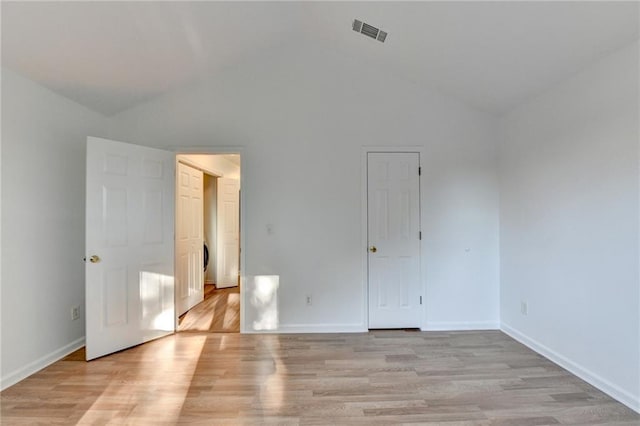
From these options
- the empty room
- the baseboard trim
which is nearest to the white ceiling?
the empty room

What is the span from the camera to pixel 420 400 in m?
2.11

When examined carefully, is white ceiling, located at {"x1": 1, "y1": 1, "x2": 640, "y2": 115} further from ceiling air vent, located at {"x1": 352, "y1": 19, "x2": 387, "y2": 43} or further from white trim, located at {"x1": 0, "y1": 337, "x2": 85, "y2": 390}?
white trim, located at {"x1": 0, "y1": 337, "x2": 85, "y2": 390}

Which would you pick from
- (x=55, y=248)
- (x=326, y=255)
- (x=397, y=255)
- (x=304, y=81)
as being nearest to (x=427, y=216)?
(x=397, y=255)

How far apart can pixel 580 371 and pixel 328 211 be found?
268 centimetres

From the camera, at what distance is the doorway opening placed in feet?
12.3

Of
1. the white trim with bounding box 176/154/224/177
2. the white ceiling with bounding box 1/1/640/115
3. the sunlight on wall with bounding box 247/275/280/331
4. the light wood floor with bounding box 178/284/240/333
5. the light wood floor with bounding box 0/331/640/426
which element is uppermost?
the white ceiling with bounding box 1/1/640/115

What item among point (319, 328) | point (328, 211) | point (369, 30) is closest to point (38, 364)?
point (319, 328)

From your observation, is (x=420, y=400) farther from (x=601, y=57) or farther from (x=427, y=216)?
(x=601, y=57)

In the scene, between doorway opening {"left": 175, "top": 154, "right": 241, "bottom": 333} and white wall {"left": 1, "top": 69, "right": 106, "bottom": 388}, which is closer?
white wall {"left": 1, "top": 69, "right": 106, "bottom": 388}

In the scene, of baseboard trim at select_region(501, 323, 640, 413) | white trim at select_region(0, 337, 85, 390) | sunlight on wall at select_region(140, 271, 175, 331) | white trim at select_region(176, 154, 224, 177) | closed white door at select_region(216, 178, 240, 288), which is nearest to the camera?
baseboard trim at select_region(501, 323, 640, 413)

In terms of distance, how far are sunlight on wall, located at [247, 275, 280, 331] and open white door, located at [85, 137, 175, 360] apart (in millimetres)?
938

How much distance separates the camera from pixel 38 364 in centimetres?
253

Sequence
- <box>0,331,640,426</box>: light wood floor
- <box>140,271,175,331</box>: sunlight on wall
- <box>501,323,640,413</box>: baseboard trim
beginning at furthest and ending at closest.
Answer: <box>140,271,175,331</box>: sunlight on wall → <box>501,323,640,413</box>: baseboard trim → <box>0,331,640,426</box>: light wood floor

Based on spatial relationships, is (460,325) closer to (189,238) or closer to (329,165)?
(329,165)
